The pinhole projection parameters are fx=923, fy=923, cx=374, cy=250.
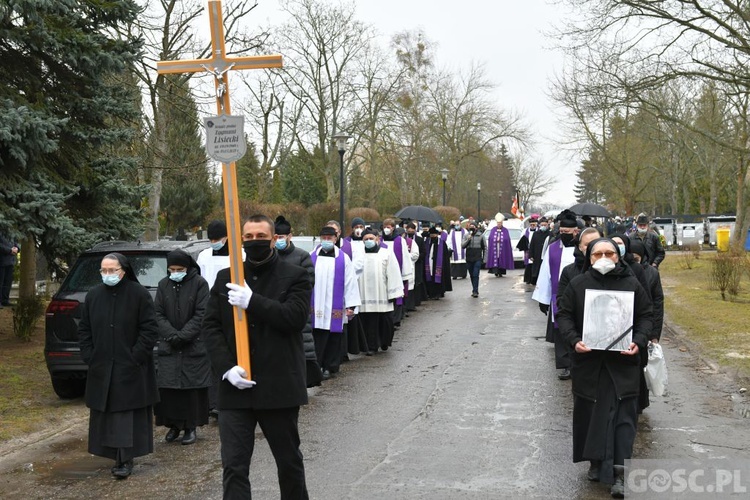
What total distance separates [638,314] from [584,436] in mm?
971

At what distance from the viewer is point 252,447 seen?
16.9ft

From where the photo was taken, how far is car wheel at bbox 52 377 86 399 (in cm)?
998

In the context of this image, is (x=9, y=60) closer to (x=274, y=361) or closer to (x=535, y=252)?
(x=274, y=361)

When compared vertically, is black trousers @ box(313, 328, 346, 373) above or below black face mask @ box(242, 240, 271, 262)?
below

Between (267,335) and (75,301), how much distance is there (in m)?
5.11

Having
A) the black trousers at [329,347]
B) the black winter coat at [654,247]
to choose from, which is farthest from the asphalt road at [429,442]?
the black winter coat at [654,247]

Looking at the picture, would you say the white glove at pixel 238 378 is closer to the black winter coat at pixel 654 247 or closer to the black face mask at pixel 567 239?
the black face mask at pixel 567 239

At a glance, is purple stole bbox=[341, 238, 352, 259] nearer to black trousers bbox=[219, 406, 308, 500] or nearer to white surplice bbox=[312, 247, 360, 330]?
white surplice bbox=[312, 247, 360, 330]

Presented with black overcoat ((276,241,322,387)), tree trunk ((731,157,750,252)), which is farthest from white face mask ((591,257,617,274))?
tree trunk ((731,157,750,252))

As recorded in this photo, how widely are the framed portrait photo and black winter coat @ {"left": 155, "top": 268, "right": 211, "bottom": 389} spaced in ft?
10.9

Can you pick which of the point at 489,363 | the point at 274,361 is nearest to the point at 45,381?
the point at 489,363

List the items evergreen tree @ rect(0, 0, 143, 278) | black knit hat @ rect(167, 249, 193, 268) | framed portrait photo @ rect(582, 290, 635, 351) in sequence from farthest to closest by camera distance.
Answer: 1. evergreen tree @ rect(0, 0, 143, 278)
2. black knit hat @ rect(167, 249, 193, 268)
3. framed portrait photo @ rect(582, 290, 635, 351)

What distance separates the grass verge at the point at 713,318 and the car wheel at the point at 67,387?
7713mm

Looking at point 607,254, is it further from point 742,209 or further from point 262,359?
point 742,209
